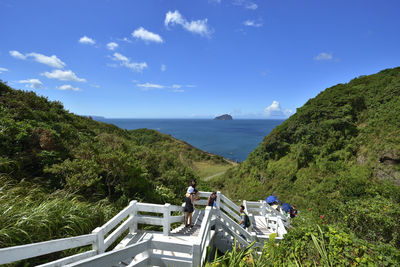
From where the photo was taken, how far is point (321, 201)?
43.1 ft

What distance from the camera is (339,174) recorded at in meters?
14.0

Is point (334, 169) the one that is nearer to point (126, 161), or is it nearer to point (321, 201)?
point (321, 201)

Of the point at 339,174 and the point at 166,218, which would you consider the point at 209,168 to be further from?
the point at 166,218

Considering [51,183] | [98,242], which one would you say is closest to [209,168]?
[51,183]

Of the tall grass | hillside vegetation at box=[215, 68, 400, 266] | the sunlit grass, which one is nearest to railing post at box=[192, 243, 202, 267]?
hillside vegetation at box=[215, 68, 400, 266]

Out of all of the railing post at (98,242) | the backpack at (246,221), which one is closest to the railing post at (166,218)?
the railing post at (98,242)

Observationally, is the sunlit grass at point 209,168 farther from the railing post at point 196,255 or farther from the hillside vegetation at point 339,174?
the railing post at point 196,255

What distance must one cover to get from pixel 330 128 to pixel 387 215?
15606 mm

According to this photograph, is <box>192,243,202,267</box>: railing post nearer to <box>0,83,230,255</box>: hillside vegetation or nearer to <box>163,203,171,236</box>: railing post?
<box>163,203,171,236</box>: railing post

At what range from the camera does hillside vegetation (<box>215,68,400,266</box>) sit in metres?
2.59

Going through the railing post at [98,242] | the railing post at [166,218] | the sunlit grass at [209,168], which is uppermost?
the railing post at [98,242]

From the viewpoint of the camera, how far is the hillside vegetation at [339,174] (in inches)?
102

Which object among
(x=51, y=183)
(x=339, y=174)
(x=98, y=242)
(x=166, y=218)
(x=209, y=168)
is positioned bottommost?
(x=209, y=168)

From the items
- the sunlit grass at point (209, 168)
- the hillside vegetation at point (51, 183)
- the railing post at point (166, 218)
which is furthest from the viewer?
the sunlit grass at point (209, 168)
